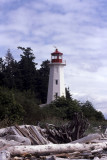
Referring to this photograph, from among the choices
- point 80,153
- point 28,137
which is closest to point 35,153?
point 80,153

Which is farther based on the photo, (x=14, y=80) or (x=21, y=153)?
(x=14, y=80)

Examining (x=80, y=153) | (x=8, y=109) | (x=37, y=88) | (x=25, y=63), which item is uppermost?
(x=25, y=63)

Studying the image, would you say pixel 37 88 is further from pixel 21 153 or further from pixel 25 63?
pixel 21 153

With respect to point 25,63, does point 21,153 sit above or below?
below

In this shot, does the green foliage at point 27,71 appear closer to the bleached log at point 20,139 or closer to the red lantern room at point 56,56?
the red lantern room at point 56,56

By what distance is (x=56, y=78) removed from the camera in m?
49.5

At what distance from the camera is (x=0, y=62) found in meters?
56.6

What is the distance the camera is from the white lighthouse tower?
49.2 m

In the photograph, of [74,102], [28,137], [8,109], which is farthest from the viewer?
[74,102]

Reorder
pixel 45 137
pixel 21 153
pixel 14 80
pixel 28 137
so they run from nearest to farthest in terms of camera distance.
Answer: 1. pixel 21 153
2. pixel 28 137
3. pixel 45 137
4. pixel 14 80

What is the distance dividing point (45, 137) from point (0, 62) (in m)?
41.7

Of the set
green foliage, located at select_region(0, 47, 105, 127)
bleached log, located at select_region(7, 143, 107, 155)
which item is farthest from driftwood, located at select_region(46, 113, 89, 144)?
green foliage, located at select_region(0, 47, 105, 127)

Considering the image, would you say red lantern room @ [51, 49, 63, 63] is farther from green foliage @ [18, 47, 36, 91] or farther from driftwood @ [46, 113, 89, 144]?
driftwood @ [46, 113, 89, 144]

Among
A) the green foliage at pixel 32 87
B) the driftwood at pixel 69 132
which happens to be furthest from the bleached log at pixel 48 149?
the green foliage at pixel 32 87
